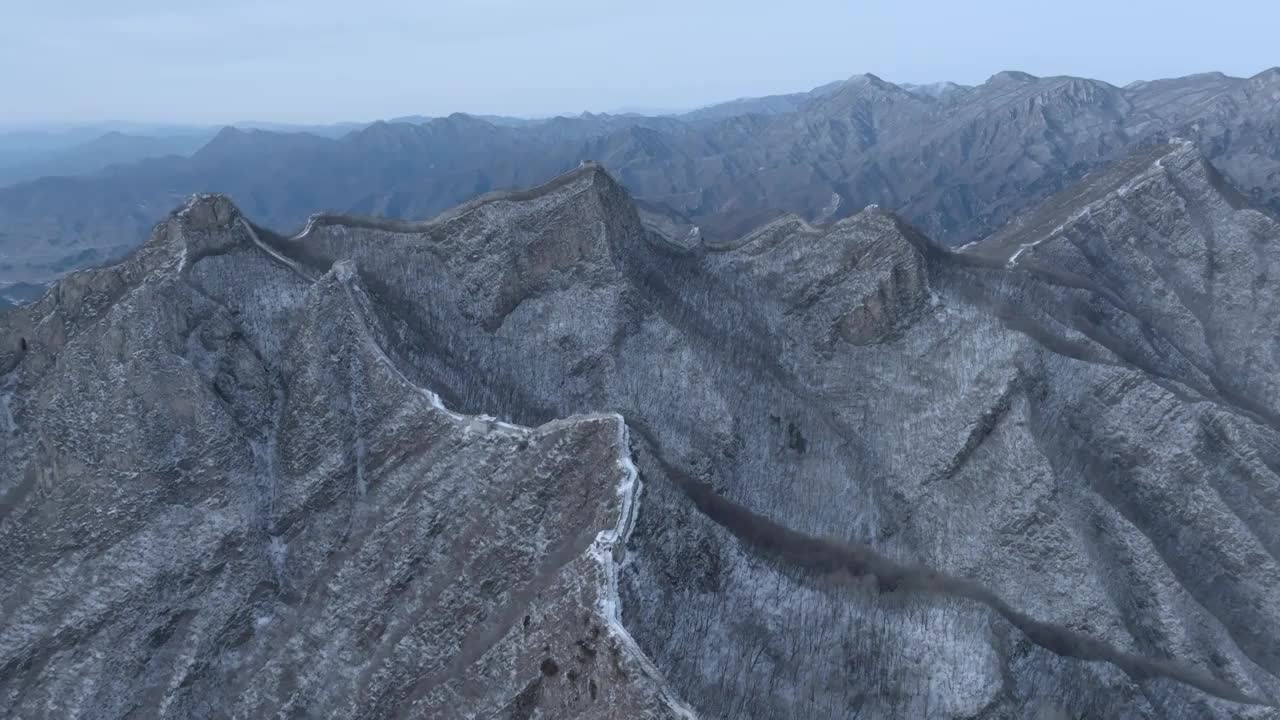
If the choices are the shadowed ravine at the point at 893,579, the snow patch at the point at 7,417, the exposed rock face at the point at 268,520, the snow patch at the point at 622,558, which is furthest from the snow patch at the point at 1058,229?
the snow patch at the point at 7,417

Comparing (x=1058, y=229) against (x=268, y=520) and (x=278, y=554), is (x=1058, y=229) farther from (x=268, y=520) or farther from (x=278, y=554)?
(x=278, y=554)

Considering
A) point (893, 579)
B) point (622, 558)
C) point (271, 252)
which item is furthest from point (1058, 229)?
point (271, 252)

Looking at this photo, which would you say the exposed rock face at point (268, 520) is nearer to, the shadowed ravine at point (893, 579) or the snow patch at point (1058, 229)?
the shadowed ravine at point (893, 579)

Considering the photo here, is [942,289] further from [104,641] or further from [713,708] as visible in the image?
[104,641]

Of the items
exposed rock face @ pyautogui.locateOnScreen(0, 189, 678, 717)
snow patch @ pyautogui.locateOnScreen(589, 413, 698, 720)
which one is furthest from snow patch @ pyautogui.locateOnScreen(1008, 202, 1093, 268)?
exposed rock face @ pyautogui.locateOnScreen(0, 189, 678, 717)

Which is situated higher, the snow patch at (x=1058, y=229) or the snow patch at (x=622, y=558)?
the snow patch at (x=1058, y=229)

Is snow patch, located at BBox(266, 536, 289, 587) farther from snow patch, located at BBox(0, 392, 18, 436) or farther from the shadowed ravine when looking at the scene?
the shadowed ravine
